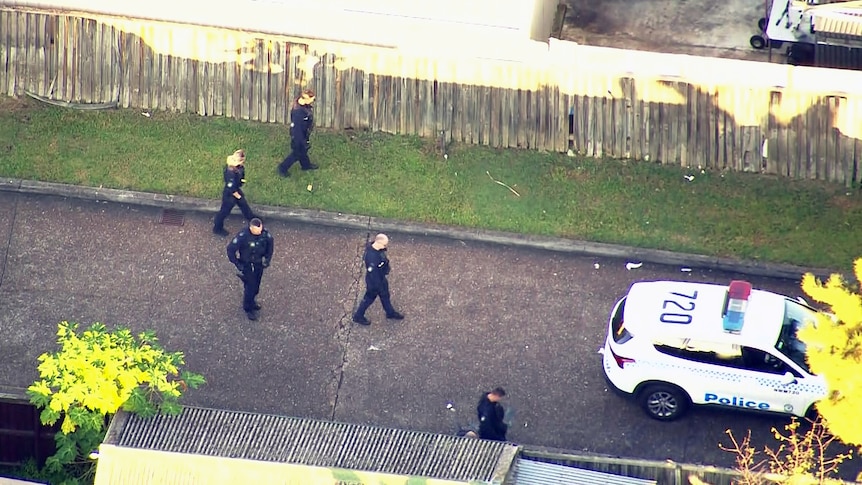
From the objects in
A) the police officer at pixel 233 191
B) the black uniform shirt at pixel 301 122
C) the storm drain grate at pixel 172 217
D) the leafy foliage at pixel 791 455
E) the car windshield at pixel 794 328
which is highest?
the black uniform shirt at pixel 301 122

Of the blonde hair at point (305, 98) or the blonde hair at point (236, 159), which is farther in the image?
the blonde hair at point (305, 98)

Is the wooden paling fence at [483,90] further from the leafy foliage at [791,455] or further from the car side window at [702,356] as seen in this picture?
the leafy foliage at [791,455]

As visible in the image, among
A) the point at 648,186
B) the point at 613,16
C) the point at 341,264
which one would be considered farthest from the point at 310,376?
the point at 613,16

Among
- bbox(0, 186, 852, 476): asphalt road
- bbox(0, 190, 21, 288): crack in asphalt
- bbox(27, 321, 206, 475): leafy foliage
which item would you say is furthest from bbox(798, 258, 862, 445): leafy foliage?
bbox(0, 190, 21, 288): crack in asphalt

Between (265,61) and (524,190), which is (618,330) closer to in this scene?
(524,190)

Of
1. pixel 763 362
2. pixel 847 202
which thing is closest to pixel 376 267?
pixel 763 362

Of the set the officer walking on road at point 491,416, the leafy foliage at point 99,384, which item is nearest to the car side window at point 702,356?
the officer walking on road at point 491,416
